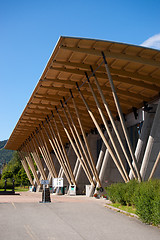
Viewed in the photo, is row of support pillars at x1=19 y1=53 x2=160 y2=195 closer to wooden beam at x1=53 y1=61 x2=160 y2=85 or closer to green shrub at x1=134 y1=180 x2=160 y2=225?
wooden beam at x1=53 y1=61 x2=160 y2=85

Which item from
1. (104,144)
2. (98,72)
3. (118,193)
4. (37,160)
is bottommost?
(118,193)

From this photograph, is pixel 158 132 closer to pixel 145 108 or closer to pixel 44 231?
pixel 145 108

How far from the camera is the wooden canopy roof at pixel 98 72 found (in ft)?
57.3

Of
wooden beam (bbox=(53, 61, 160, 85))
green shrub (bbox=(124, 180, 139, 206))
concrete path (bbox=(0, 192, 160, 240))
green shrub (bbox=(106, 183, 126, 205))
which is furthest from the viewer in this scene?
wooden beam (bbox=(53, 61, 160, 85))

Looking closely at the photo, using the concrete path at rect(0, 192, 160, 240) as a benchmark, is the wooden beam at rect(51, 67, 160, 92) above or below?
above

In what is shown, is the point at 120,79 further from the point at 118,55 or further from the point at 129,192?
the point at 129,192

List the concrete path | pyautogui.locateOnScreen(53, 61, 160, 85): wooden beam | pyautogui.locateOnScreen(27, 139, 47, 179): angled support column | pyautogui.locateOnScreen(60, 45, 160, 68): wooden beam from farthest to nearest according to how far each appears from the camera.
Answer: pyautogui.locateOnScreen(27, 139, 47, 179): angled support column < pyautogui.locateOnScreen(53, 61, 160, 85): wooden beam < pyautogui.locateOnScreen(60, 45, 160, 68): wooden beam < the concrete path

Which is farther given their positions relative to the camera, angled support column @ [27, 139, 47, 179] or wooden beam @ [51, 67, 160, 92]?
angled support column @ [27, 139, 47, 179]

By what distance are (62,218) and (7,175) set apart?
295 feet

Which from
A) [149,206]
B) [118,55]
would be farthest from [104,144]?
[149,206]

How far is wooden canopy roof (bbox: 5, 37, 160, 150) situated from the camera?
1745 cm

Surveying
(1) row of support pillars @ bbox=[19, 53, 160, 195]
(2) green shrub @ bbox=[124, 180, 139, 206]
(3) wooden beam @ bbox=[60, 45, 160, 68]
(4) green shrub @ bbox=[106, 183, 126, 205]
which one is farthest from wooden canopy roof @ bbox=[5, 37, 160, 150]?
(4) green shrub @ bbox=[106, 183, 126, 205]

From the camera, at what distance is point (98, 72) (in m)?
21.5

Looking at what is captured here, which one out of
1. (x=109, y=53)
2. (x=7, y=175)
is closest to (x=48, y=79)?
(x=109, y=53)
